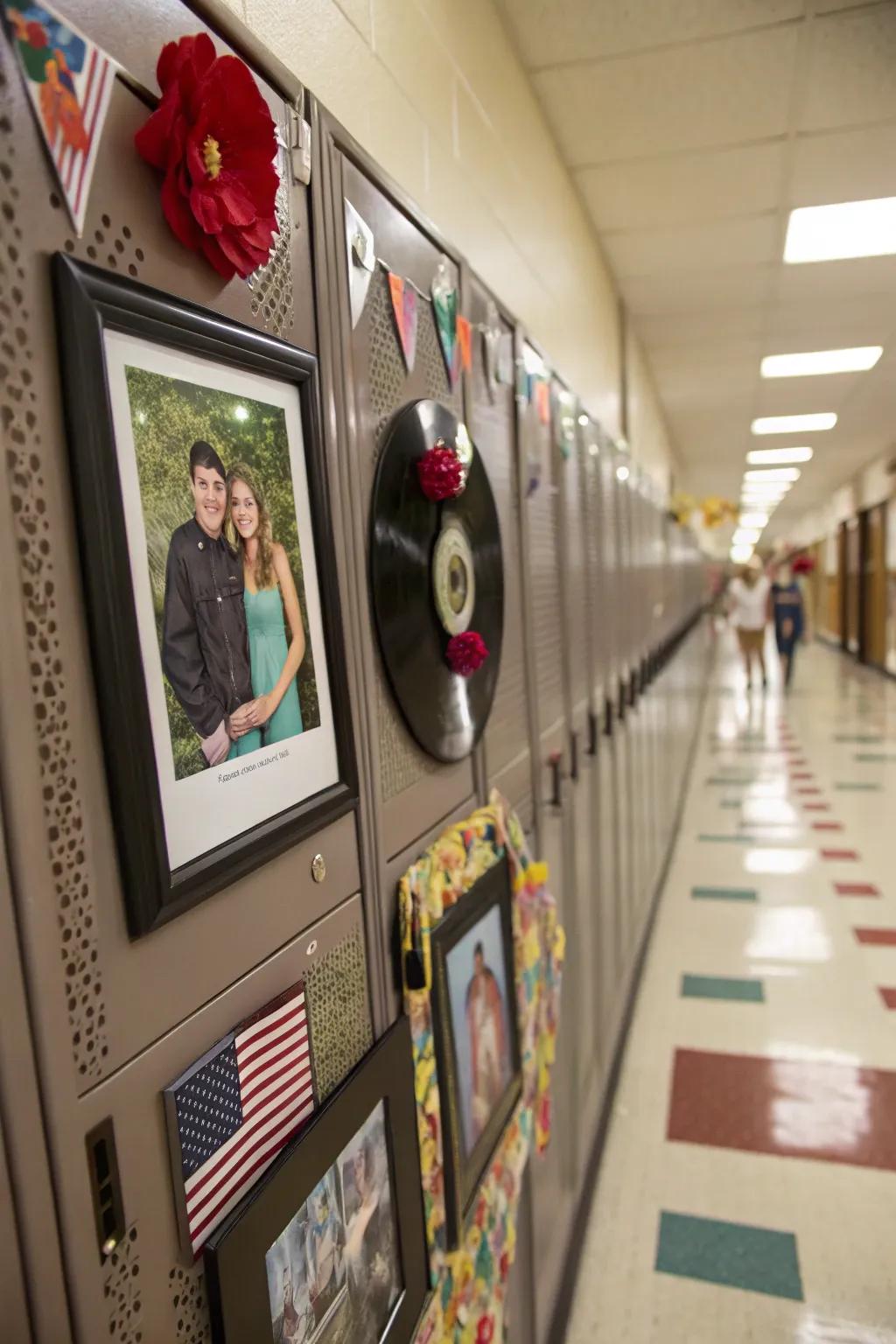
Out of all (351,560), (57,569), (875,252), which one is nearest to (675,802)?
(875,252)

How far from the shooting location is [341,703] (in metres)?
0.95

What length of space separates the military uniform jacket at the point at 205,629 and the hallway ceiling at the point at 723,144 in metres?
2.29

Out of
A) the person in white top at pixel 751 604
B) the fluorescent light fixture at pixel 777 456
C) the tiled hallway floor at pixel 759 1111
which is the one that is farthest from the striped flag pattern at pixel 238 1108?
the fluorescent light fixture at pixel 777 456

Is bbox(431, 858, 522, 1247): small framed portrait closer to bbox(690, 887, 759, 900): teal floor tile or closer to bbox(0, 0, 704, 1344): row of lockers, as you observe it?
bbox(0, 0, 704, 1344): row of lockers

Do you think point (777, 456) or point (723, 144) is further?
point (777, 456)

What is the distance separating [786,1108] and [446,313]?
2.40 meters

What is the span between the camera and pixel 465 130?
2002 mm

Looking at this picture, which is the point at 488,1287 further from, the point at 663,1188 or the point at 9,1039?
the point at 663,1188

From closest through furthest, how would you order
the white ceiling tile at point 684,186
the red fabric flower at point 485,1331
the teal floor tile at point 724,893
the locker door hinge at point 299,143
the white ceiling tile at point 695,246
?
the locker door hinge at point 299,143, the red fabric flower at point 485,1331, the white ceiling tile at point 684,186, the white ceiling tile at point 695,246, the teal floor tile at point 724,893

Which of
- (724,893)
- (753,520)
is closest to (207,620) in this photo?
(724,893)

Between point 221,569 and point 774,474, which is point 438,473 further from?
point 774,474

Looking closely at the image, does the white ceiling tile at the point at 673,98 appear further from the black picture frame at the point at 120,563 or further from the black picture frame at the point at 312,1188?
the black picture frame at the point at 312,1188

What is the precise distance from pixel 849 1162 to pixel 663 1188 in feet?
1.60

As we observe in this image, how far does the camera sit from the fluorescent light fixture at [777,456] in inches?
447
